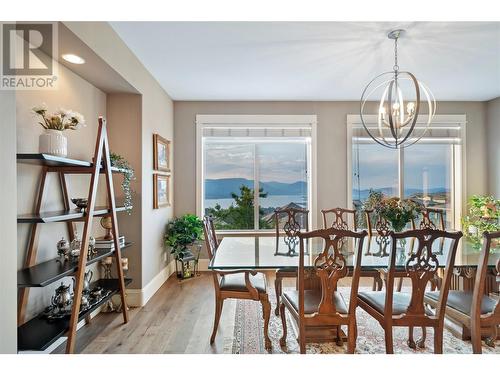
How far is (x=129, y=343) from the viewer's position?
252 centimetres

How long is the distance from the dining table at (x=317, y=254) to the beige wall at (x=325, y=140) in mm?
1693

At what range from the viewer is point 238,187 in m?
4.95

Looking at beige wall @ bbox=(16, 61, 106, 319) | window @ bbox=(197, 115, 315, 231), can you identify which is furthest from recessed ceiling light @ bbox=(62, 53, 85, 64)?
window @ bbox=(197, 115, 315, 231)

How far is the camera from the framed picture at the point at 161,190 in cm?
381

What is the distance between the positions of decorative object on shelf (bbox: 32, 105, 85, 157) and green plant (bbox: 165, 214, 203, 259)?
2.20 m

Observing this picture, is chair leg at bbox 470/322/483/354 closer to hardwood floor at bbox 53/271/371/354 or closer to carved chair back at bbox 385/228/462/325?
carved chair back at bbox 385/228/462/325

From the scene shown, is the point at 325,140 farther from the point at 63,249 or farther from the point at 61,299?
the point at 61,299

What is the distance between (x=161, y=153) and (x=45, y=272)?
2255 mm

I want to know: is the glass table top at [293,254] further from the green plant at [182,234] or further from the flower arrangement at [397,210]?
the green plant at [182,234]

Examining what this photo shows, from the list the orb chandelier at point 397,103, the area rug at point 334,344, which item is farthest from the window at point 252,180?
the area rug at point 334,344

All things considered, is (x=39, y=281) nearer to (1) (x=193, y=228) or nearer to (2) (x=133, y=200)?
(2) (x=133, y=200)
